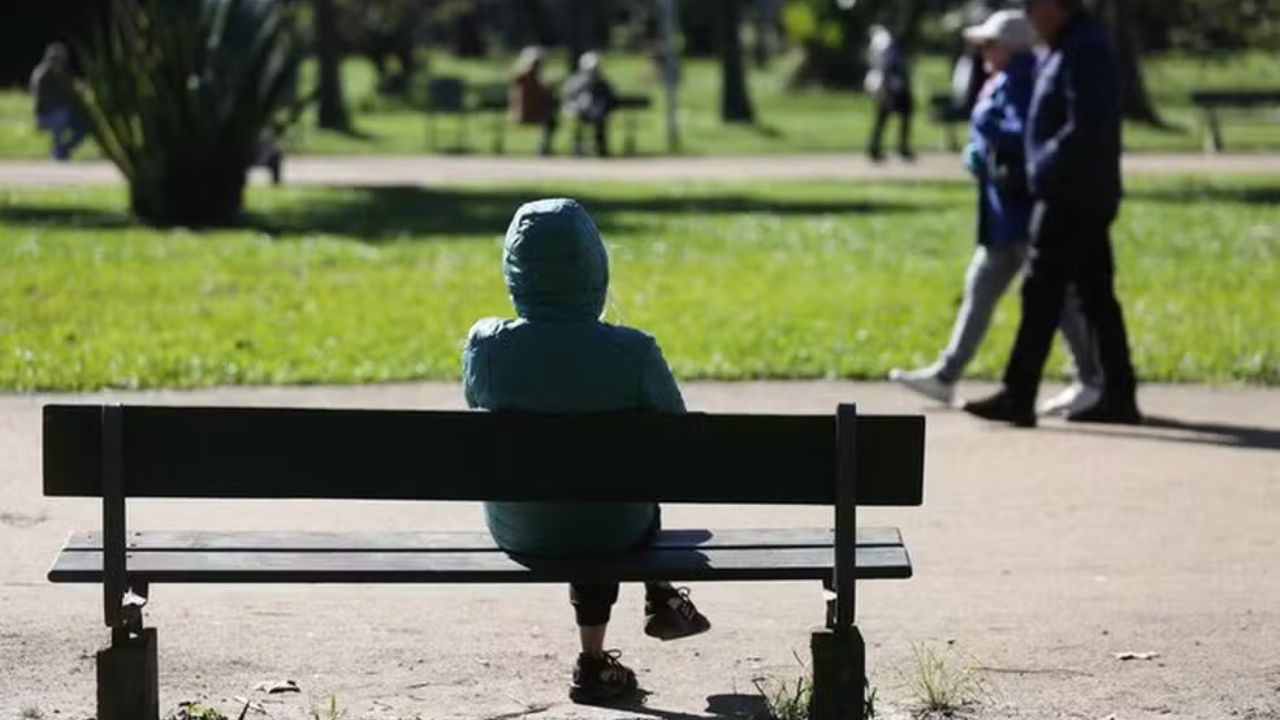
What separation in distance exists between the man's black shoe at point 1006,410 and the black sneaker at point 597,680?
5176mm

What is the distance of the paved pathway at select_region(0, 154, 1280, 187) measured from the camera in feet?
98.8

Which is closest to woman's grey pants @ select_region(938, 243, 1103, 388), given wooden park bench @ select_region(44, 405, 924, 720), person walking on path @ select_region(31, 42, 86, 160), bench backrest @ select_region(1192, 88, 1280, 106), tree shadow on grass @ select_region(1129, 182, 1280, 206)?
wooden park bench @ select_region(44, 405, 924, 720)

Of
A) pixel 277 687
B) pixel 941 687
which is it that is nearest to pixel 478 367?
pixel 277 687

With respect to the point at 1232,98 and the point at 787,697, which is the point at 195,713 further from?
the point at 1232,98

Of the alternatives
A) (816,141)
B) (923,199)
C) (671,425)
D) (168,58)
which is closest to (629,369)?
(671,425)

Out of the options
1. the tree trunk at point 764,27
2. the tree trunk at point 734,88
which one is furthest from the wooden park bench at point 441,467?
the tree trunk at point 764,27

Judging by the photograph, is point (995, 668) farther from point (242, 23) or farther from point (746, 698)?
point (242, 23)

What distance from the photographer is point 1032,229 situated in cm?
1158

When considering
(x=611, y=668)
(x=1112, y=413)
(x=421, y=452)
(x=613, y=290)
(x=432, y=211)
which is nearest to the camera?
(x=421, y=452)

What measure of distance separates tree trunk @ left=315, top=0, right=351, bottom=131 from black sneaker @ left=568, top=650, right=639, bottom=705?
119ft

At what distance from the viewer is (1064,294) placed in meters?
11.6

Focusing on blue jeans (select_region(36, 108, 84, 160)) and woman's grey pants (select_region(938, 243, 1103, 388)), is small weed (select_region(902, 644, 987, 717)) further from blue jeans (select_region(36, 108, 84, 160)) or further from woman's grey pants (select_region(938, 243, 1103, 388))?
blue jeans (select_region(36, 108, 84, 160))

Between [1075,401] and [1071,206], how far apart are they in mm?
1046

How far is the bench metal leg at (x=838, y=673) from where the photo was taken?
619 cm
